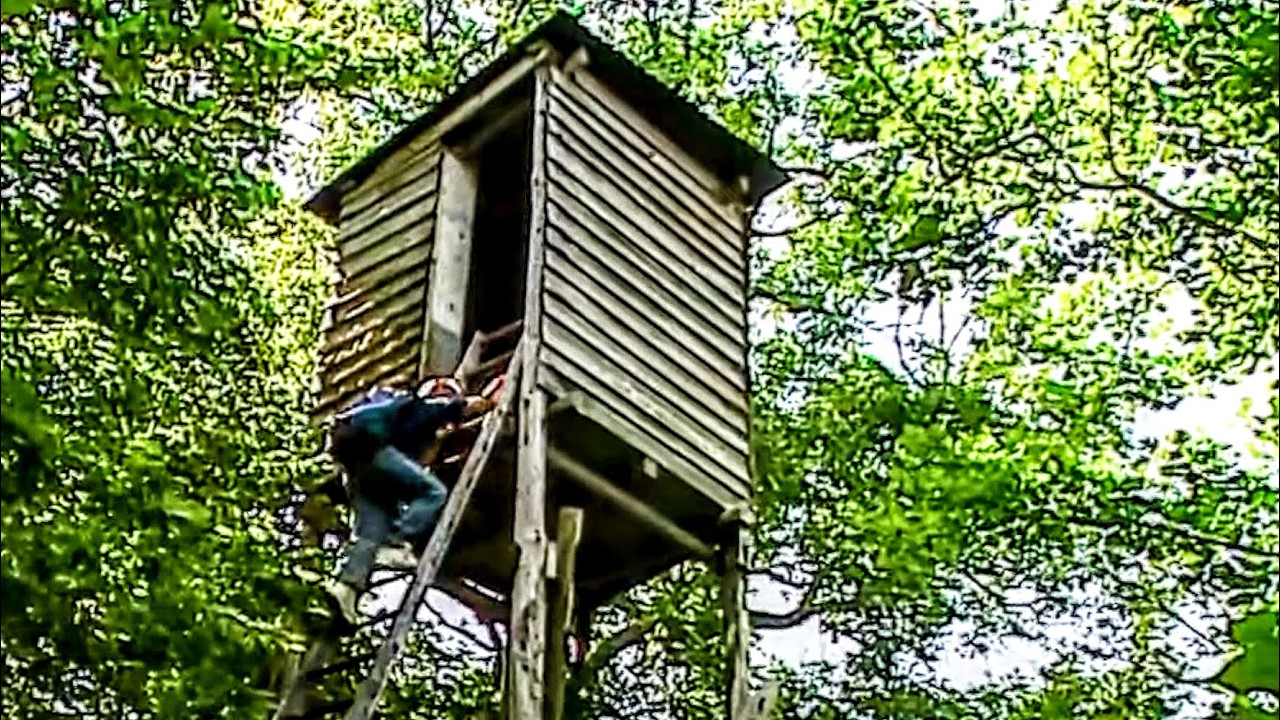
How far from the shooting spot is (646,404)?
9.68 metres

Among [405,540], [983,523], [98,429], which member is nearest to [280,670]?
[405,540]

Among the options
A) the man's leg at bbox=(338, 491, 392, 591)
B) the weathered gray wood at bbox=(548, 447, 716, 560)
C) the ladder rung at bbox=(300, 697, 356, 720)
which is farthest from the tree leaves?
the weathered gray wood at bbox=(548, 447, 716, 560)

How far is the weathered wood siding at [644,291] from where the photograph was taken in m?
9.48

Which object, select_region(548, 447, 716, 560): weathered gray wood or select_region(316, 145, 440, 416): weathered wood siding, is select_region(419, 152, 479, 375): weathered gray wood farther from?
select_region(548, 447, 716, 560): weathered gray wood

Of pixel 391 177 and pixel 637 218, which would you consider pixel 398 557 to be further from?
pixel 391 177

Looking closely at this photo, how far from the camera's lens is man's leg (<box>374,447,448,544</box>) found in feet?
27.1

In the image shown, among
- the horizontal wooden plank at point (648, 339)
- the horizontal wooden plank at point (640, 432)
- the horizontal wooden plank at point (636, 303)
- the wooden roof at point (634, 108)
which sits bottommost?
the horizontal wooden plank at point (640, 432)

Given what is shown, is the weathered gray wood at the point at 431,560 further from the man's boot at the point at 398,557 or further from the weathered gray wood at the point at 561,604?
the weathered gray wood at the point at 561,604

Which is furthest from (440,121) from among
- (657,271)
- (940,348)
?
(940,348)

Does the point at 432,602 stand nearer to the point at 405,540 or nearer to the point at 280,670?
the point at 280,670

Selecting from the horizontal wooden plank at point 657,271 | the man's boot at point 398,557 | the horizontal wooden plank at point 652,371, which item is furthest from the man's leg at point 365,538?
the horizontal wooden plank at point 657,271

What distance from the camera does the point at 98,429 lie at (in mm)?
6465

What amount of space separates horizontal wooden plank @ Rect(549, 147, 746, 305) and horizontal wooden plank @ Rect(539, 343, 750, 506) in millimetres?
1098

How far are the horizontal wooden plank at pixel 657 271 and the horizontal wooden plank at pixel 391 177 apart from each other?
1.19m
